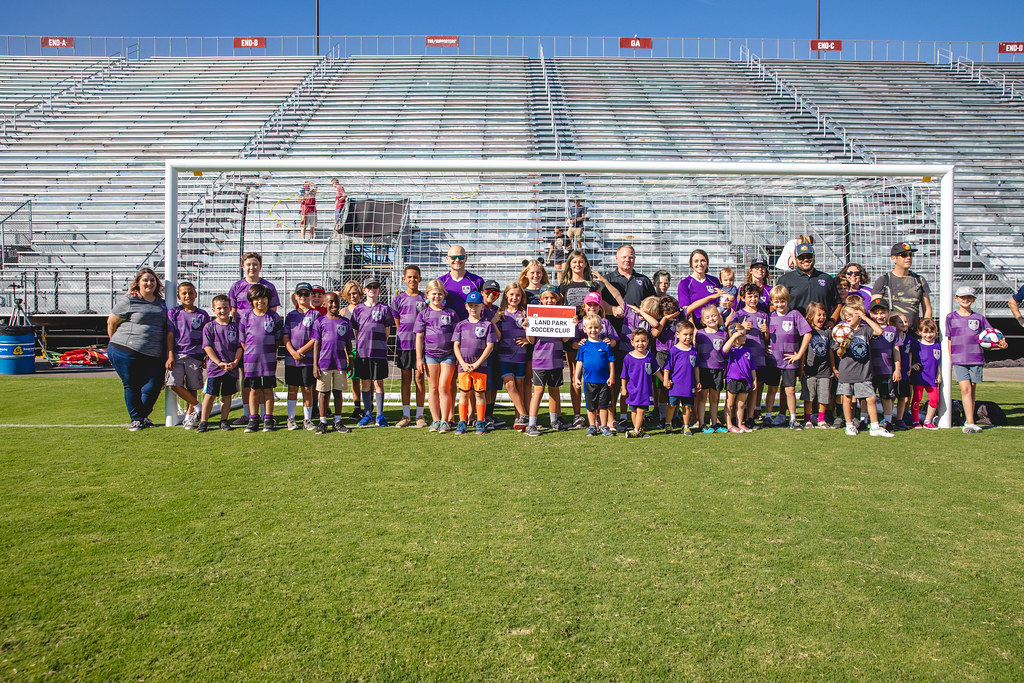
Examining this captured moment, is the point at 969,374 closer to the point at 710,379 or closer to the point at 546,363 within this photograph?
the point at 710,379

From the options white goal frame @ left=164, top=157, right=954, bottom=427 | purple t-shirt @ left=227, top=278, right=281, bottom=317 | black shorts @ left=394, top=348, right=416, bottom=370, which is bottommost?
black shorts @ left=394, top=348, right=416, bottom=370

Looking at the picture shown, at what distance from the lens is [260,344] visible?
21.0 feet

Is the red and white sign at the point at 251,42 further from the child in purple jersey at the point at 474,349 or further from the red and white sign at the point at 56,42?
the child in purple jersey at the point at 474,349

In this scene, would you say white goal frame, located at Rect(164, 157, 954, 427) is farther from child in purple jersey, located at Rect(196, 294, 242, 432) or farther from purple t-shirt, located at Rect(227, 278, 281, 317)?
child in purple jersey, located at Rect(196, 294, 242, 432)

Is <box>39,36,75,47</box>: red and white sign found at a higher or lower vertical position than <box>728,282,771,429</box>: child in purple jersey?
higher

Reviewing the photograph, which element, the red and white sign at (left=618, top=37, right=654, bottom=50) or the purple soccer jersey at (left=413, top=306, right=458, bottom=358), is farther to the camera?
the red and white sign at (left=618, top=37, right=654, bottom=50)

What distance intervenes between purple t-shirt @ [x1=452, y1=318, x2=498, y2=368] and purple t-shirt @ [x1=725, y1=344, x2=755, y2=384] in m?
2.37

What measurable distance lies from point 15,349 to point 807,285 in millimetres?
13675

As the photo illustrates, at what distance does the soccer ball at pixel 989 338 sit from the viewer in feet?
21.4

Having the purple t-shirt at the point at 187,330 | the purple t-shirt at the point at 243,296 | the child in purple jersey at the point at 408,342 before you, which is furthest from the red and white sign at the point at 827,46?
the purple t-shirt at the point at 187,330

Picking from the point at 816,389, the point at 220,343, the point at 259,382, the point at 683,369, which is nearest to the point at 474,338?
the point at 683,369

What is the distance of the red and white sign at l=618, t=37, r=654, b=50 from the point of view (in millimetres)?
29875

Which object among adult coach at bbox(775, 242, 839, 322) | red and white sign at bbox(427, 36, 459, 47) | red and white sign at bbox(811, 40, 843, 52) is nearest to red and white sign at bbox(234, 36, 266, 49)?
red and white sign at bbox(427, 36, 459, 47)

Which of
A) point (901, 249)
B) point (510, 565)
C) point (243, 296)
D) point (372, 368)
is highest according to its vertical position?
point (901, 249)
